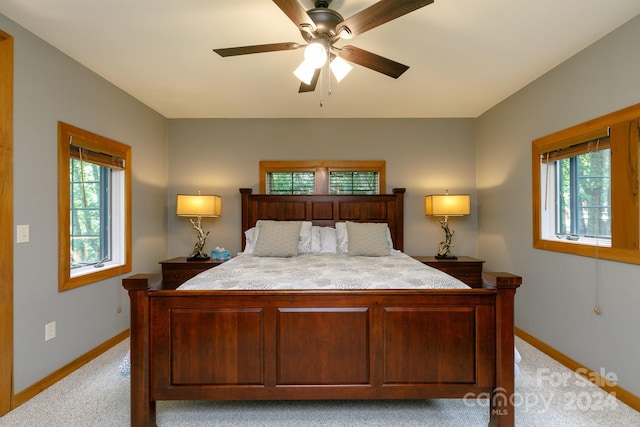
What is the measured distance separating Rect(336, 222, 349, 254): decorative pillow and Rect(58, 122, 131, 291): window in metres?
2.28

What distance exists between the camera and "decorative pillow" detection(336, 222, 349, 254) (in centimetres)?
366

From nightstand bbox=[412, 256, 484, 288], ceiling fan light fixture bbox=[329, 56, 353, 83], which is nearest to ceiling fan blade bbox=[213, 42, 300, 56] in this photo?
ceiling fan light fixture bbox=[329, 56, 353, 83]

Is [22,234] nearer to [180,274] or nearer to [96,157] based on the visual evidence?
[96,157]

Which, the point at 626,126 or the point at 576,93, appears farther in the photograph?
the point at 576,93

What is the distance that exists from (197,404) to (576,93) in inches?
146

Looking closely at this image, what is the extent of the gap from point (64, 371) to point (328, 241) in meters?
2.59

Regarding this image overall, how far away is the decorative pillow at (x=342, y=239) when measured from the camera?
3.66 metres

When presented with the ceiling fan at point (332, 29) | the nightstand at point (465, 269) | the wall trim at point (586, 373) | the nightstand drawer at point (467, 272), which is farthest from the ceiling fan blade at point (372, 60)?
the wall trim at point (586, 373)

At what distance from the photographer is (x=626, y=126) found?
2229 millimetres

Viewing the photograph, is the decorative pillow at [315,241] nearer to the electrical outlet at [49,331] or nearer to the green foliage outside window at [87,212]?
the green foliage outside window at [87,212]

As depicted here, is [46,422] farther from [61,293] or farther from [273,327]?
[273,327]

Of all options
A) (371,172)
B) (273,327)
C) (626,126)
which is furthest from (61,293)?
(626,126)

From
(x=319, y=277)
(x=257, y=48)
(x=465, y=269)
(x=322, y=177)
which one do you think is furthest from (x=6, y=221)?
(x=465, y=269)

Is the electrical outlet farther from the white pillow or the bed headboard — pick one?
the bed headboard
